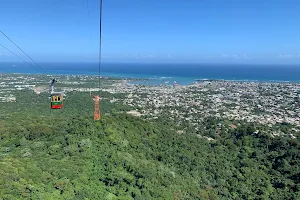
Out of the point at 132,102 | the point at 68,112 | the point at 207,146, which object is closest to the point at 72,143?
the point at 207,146

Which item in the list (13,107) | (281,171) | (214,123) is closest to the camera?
(281,171)

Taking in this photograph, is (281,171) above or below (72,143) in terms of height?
below

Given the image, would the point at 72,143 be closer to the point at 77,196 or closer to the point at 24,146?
the point at 24,146

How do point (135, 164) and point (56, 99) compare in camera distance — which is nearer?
point (56, 99)

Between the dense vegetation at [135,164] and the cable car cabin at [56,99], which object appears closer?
the cable car cabin at [56,99]

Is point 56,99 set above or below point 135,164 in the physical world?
above

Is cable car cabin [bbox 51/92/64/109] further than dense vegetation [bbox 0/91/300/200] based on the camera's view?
No

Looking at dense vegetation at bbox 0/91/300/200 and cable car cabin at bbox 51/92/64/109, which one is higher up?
cable car cabin at bbox 51/92/64/109

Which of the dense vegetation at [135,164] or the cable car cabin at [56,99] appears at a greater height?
the cable car cabin at [56,99]
